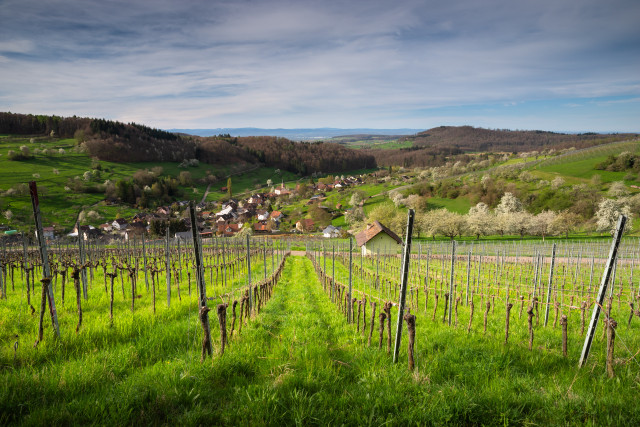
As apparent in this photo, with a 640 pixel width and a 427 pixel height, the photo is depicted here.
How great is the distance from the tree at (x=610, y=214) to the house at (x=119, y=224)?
4167 inches

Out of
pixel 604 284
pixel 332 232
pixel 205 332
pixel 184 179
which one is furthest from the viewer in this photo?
pixel 184 179

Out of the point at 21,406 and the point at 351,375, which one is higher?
the point at 21,406

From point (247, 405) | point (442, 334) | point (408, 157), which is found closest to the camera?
point (247, 405)

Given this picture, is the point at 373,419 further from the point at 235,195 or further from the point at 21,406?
the point at 235,195

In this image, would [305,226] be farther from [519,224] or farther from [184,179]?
[184,179]

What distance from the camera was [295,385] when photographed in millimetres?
3916

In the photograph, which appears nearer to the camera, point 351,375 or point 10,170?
point 351,375

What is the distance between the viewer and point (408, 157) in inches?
7628

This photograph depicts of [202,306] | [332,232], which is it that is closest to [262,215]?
[332,232]

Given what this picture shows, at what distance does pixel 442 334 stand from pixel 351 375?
10.5 feet

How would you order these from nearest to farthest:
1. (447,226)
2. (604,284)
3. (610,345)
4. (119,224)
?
(610,345), (604,284), (447,226), (119,224)


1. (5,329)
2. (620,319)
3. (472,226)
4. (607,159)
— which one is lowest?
(472,226)

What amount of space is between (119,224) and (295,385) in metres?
90.5

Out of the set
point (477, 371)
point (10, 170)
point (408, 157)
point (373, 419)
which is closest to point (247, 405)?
point (373, 419)
